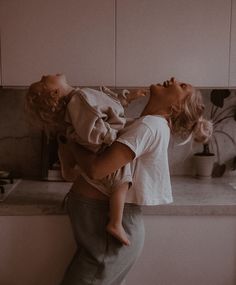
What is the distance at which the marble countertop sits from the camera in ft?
5.37

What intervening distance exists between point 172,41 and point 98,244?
3.15 ft

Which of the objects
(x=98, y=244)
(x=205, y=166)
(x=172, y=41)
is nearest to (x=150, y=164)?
(x=98, y=244)

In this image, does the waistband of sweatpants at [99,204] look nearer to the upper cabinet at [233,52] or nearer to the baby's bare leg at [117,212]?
the baby's bare leg at [117,212]

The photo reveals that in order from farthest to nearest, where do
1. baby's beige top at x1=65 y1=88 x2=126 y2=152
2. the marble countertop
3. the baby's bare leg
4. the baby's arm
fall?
the marble countertop
the baby's arm
the baby's bare leg
baby's beige top at x1=65 y1=88 x2=126 y2=152

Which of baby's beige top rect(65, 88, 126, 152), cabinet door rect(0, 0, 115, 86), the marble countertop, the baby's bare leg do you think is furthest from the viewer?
cabinet door rect(0, 0, 115, 86)

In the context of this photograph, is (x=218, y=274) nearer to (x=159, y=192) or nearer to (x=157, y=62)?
(x=159, y=192)

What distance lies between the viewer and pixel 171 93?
144 centimetres

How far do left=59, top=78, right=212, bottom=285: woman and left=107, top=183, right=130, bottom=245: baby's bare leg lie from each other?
0.05 m

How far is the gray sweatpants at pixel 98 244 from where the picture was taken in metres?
1.42

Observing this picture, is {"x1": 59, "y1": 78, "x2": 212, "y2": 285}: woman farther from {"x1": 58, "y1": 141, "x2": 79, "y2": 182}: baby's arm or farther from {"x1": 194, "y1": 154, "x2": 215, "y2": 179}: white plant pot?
{"x1": 194, "y1": 154, "x2": 215, "y2": 179}: white plant pot

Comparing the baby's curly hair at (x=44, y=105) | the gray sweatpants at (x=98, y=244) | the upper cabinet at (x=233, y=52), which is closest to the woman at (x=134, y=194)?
the gray sweatpants at (x=98, y=244)

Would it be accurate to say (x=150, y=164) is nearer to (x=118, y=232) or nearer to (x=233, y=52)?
(x=118, y=232)

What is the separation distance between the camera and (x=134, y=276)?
1.72 m

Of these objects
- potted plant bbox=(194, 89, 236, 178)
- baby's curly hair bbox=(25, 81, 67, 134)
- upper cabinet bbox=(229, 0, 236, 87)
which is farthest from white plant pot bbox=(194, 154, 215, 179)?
baby's curly hair bbox=(25, 81, 67, 134)
